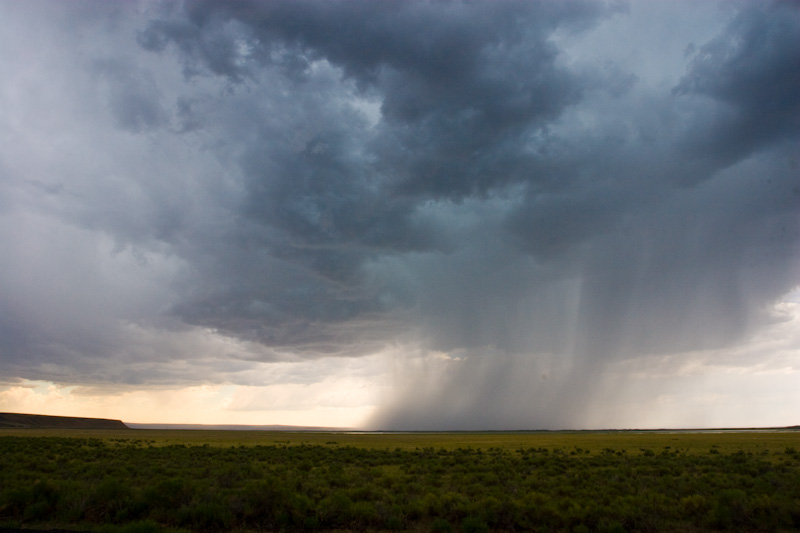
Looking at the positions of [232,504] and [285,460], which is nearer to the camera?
[232,504]

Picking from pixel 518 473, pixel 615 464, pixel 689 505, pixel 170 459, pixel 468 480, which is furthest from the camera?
pixel 170 459

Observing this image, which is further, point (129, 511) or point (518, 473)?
point (518, 473)

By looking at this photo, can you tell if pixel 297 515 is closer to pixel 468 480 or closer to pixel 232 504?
pixel 232 504

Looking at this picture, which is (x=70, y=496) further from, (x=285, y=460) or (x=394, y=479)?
(x=285, y=460)

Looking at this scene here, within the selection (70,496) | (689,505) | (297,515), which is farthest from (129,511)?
(689,505)

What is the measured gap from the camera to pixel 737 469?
30.0 m

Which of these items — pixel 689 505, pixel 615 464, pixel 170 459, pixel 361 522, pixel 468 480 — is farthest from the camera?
pixel 170 459

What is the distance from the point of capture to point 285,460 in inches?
1591

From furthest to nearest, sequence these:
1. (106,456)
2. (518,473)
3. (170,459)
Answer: (106,456), (170,459), (518,473)

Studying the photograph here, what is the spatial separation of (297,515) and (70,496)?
904cm

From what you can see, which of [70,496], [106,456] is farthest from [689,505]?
[106,456]

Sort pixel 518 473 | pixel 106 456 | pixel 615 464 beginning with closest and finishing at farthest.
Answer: pixel 518 473 < pixel 615 464 < pixel 106 456

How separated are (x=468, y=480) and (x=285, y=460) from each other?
64.8ft

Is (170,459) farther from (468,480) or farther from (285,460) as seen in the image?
(468,480)
